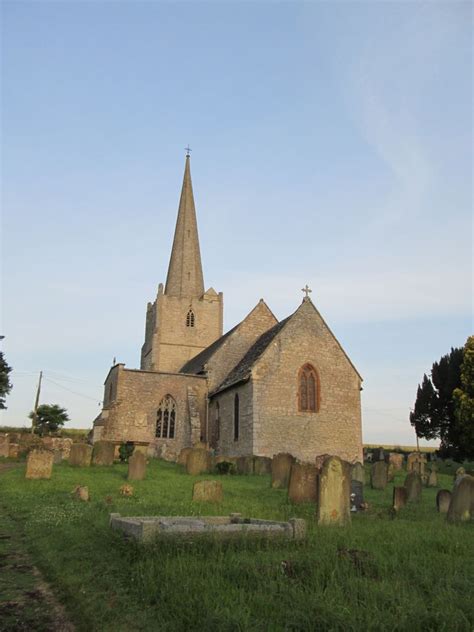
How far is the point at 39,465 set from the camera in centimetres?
1474

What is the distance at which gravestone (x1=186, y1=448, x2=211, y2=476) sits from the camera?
1809 centimetres

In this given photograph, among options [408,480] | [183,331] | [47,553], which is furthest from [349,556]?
[183,331]

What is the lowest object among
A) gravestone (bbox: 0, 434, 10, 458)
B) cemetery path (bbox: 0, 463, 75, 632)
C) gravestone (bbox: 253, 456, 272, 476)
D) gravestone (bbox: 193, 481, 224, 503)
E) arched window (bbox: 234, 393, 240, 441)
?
cemetery path (bbox: 0, 463, 75, 632)

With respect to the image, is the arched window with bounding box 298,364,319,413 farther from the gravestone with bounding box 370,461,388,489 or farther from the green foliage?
the green foliage

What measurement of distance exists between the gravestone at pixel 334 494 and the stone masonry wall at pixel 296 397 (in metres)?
13.3

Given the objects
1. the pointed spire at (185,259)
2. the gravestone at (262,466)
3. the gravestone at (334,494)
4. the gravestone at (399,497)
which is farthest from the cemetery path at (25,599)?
the pointed spire at (185,259)

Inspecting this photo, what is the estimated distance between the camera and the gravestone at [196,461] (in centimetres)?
1809

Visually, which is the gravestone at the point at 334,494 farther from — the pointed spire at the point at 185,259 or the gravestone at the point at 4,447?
the pointed spire at the point at 185,259

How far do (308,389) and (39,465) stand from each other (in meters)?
13.1

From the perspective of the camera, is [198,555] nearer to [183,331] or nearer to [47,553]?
[47,553]

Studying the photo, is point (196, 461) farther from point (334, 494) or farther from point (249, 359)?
point (334, 494)

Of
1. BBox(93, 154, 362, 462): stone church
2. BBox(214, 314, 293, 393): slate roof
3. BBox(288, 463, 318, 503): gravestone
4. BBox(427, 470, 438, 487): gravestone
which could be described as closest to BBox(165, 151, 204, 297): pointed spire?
BBox(93, 154, 362, 462): stone church

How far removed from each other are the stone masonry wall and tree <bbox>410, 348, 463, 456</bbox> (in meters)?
19.5

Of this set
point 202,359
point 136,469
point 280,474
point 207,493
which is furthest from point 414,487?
point 202,359
